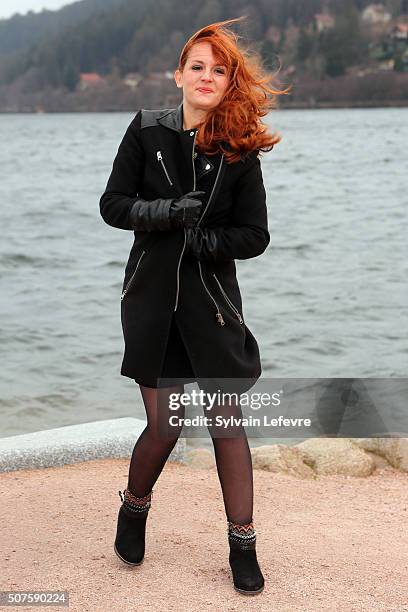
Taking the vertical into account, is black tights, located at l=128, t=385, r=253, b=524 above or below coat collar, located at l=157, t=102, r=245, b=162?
below

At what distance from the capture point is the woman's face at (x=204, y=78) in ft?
10.8

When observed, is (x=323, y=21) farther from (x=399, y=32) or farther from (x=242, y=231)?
(x=242, y=231)

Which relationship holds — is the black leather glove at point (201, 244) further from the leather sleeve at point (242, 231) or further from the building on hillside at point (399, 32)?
the building on hillside at point (399, 32)

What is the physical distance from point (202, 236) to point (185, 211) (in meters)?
0.12

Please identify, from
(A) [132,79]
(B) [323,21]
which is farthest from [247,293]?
(A) [132,79]

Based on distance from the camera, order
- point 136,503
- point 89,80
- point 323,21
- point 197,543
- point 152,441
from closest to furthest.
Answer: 1. point 152,441
2. point 136,503
3. point 197,543
4. point 323,21
5. point 89,80

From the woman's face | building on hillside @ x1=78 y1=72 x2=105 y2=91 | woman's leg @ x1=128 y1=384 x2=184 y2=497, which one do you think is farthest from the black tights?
building on hillside @ x1=78 y1=72 x2=105 y2=91

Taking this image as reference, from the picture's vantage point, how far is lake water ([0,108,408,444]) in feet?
31.7

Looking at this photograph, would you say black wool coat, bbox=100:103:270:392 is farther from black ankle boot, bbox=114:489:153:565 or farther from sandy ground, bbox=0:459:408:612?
sandy ground, bbox=0:459:408:612

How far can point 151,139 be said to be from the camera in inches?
129

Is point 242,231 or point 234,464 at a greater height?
point 242,231

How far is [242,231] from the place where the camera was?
10.7 ft

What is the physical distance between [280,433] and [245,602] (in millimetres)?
4058

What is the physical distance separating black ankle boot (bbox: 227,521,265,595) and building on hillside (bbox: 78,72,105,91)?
398 feet
